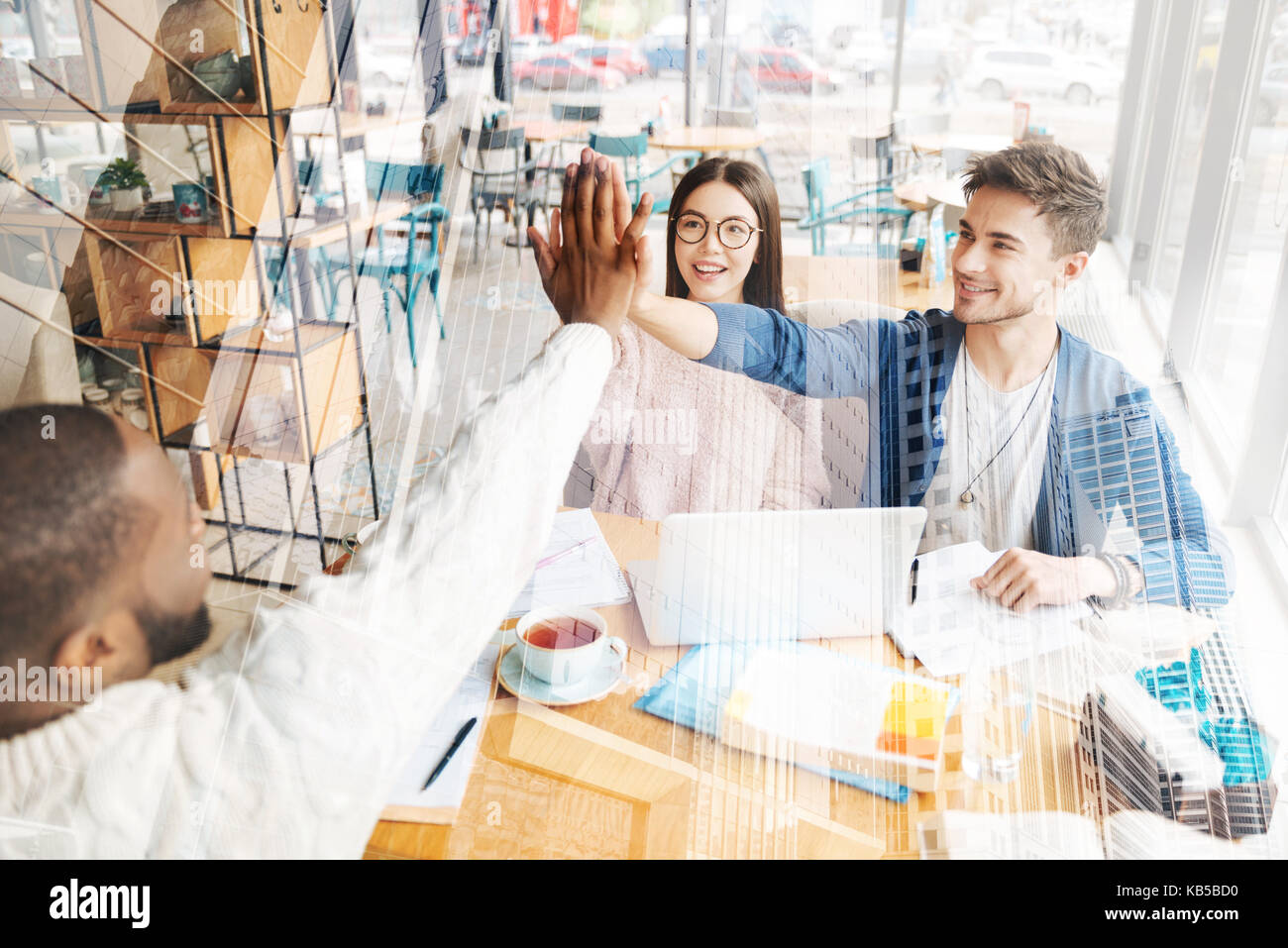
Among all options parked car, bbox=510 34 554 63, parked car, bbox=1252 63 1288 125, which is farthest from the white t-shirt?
parked car, bbox=1252 63 1288 125

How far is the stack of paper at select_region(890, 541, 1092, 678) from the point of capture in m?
0.65

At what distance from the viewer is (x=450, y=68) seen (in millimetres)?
732

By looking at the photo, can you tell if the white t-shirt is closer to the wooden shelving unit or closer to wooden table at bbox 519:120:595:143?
wooden table at bbox 519:120:595:143

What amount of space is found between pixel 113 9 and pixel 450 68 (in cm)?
66

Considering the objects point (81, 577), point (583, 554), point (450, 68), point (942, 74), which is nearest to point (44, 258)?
point (450, 68)

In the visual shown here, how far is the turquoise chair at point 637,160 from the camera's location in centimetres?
74

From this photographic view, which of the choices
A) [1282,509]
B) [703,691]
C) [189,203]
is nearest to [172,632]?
[703,691]

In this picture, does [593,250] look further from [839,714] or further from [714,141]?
[839,714]

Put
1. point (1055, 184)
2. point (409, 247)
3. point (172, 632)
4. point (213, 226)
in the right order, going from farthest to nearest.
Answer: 1. point (213, 226)
2. point (409, 247)
3. point (1055, 184)
4. point (172, 632)

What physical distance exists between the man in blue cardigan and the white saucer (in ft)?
0.95

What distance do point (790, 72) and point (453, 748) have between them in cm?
61

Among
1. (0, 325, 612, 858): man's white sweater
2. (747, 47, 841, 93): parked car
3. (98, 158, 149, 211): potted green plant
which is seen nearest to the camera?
(0, 325, 612, 858): man's white sweater

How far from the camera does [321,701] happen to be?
41cm
